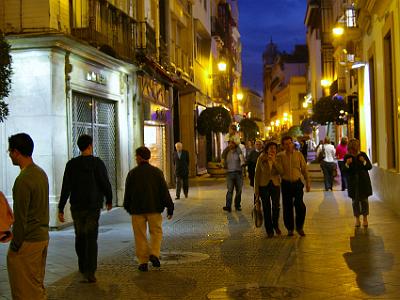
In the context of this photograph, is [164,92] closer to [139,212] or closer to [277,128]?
[139,212]

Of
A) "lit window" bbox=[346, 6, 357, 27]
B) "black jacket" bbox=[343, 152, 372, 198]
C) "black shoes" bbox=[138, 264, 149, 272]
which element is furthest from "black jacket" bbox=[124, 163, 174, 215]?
"lit window" bbox=[346, 6, 357, 27]

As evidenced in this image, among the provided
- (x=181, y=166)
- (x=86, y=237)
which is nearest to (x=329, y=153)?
(x=181, y=166)

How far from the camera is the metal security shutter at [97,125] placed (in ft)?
44.6

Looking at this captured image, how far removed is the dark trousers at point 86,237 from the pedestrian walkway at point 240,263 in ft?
0.83

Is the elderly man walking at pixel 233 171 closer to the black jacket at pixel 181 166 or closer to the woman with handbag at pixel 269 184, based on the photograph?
the black jacket at pixel 181 166

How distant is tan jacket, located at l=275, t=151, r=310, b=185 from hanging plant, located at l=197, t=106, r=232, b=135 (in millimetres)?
19484

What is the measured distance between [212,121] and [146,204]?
22.2 meters

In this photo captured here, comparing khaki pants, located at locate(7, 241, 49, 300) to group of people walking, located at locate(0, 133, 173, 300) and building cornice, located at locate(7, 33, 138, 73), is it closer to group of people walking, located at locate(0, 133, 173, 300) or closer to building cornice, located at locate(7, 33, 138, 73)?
group of people walking, located at locate(0, 133, 173, 300)

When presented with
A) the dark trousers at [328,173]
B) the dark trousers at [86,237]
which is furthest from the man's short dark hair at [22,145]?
the dark trousers at [328,173]

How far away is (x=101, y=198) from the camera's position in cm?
797

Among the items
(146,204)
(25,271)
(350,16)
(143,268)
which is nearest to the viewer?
(25,271)

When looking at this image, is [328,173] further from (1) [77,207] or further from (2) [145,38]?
(1) [77,207]

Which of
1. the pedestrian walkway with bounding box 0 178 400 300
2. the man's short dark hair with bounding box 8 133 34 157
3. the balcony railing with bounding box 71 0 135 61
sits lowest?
the pedestrian walkway with bounding box 0 178 400 300

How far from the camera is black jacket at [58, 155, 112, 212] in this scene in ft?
25.6
